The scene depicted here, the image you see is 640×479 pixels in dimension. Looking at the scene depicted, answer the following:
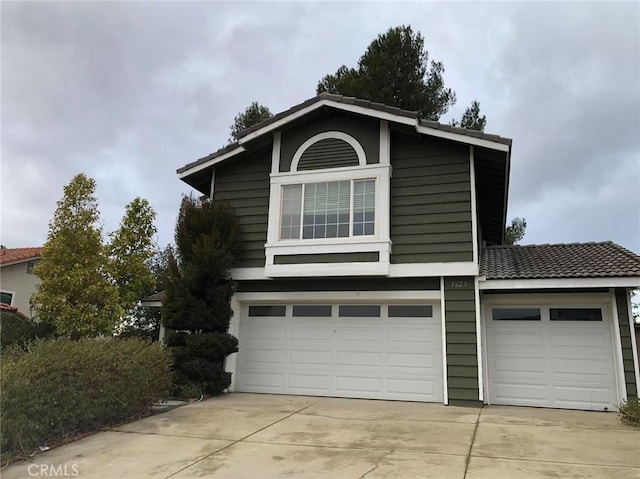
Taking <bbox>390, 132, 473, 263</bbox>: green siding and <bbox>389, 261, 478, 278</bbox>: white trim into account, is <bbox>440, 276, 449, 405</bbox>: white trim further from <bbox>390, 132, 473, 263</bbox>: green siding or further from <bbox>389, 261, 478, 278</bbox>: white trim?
<bbox>390, 132, 473, 263</bbox>: green siding

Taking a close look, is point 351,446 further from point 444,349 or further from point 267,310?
point 267,310

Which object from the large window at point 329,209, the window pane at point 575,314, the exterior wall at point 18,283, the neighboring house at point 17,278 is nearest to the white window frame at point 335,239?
the large window at point 329,209

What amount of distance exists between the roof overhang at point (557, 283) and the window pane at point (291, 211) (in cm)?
403

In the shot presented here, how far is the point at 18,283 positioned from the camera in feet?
72.8

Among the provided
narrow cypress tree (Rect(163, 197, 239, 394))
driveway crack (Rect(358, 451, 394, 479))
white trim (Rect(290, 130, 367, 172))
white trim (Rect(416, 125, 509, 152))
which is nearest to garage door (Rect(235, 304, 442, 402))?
narrow cypress tree (Rect(163, 197, 239, 394))

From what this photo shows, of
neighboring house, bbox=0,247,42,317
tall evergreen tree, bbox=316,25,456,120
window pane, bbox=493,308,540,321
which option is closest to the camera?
window pane, bbox=493,308,540,321

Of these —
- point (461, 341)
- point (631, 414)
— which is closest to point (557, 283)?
point (461, 341)

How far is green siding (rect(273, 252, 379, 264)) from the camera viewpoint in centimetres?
916

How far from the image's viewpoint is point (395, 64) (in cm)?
1602

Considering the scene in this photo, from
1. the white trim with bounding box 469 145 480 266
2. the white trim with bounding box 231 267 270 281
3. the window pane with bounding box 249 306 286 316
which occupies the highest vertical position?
the white trim with bounding box 469 145 480 266

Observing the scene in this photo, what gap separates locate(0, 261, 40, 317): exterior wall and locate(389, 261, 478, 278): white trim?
65.0ft

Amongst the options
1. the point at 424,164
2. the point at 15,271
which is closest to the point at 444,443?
the point at 424,164

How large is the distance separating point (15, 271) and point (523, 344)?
76.3 feet

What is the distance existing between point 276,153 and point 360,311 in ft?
13.5
